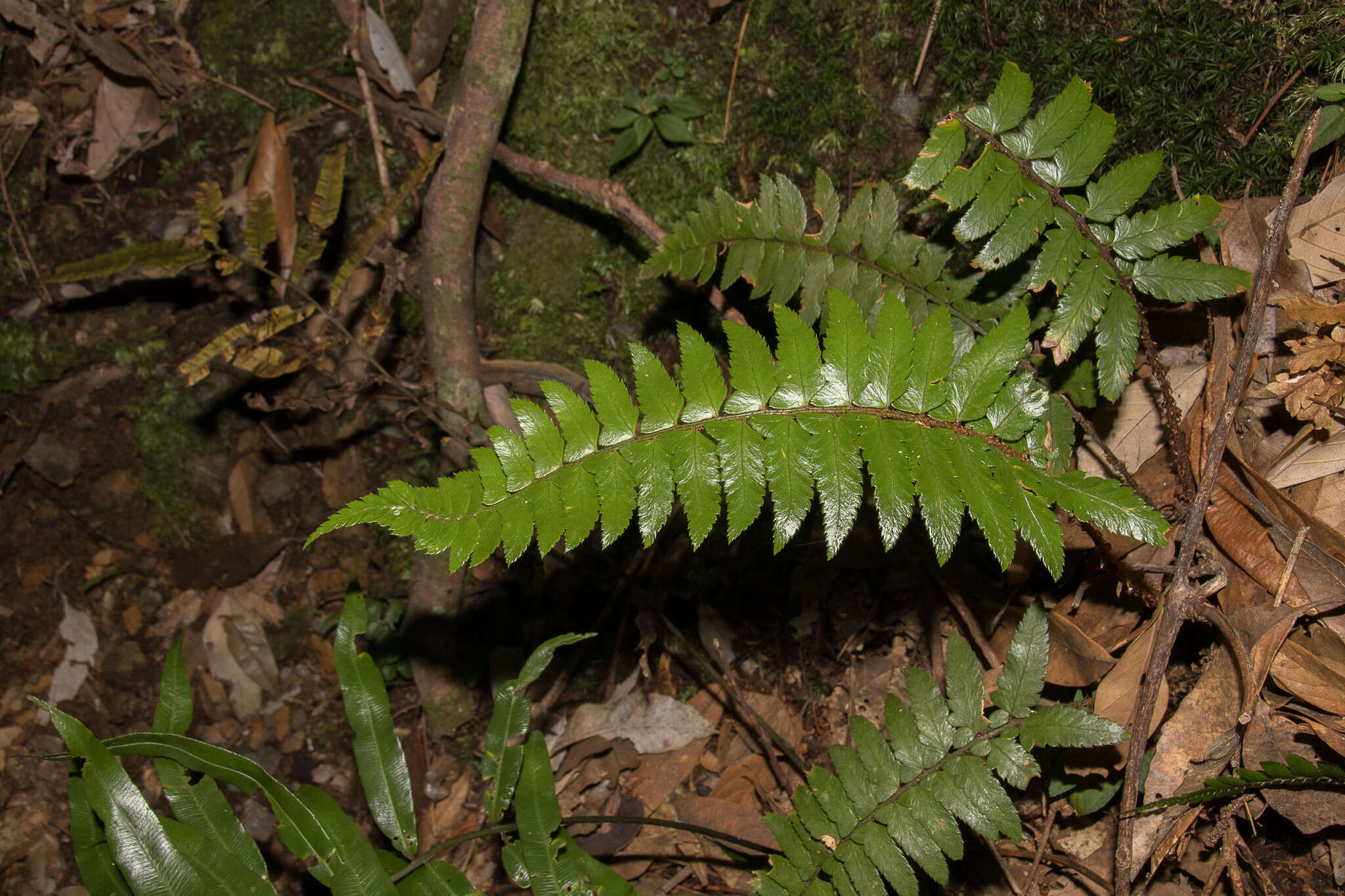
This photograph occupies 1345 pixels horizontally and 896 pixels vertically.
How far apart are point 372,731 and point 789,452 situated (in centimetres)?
167

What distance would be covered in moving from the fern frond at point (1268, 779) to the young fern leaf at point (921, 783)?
10.7 inches

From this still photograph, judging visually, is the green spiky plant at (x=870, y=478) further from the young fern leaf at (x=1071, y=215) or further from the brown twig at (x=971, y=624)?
the brown twig at (x=971, y=624)

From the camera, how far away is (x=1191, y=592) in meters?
2.10

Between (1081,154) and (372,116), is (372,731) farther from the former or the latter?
(1081,154)

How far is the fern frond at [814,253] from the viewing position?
237cm

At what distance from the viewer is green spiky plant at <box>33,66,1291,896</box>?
6.32ft

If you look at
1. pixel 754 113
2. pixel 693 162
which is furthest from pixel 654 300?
pixel 754 113

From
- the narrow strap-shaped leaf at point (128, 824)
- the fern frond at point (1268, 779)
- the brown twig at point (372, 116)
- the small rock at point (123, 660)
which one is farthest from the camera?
the small rock at point (123, 660)

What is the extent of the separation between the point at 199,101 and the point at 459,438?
234 cm

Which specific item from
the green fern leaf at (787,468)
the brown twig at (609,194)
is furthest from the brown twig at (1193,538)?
the brown twig at (609,194)

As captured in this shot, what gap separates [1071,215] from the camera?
6.90 ft

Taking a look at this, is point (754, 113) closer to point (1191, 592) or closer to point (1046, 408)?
point (1046, 408)

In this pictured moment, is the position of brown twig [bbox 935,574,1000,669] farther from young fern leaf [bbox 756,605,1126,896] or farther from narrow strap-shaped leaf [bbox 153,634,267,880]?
narrow strap-shaped leaf [bbox 153,634,267,880]

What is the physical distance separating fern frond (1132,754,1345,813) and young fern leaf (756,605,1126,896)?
271 millimetres
